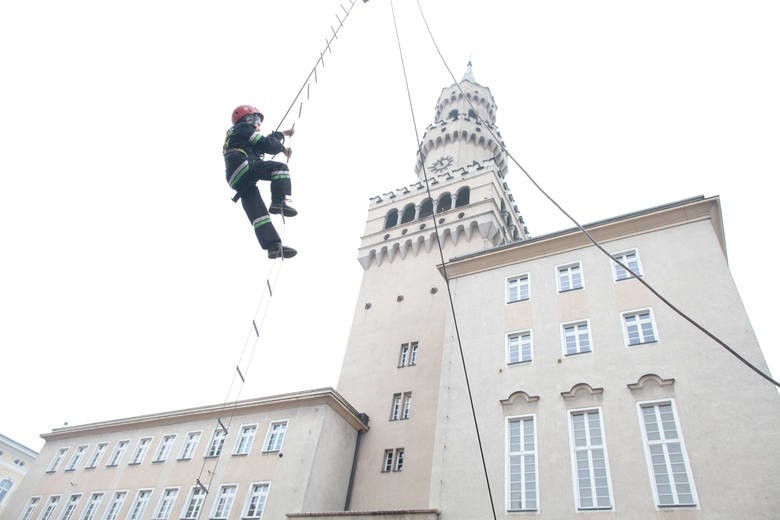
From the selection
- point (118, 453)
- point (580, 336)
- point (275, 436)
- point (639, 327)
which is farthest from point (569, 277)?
point (118, 453)

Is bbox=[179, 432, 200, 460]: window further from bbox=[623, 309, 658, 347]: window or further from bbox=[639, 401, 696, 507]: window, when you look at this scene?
bbox=[639, 401, 696, 507]: window

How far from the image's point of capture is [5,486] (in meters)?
56.5

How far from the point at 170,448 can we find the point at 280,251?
88.2 ft

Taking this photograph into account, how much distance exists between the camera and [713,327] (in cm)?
1792

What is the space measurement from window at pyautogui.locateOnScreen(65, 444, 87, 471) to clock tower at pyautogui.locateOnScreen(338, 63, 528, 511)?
18268 mm

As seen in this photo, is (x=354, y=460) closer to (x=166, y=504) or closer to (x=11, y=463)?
(x=166, y=504)

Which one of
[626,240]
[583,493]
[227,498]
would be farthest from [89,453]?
[626,240]

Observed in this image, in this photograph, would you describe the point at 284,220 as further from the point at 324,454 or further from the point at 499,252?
the point at 324,454

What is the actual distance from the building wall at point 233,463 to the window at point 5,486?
25.8m

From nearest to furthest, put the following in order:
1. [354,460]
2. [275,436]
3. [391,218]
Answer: [275,436], [354,460], [391,218]

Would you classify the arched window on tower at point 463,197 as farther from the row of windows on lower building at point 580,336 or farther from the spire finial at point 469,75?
the spire finial at point 469,75

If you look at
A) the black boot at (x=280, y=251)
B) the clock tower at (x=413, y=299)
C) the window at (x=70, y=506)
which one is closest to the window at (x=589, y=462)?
the clock tower at (x=413, y=299)

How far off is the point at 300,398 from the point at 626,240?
700 inches

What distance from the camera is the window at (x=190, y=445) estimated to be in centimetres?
3091
